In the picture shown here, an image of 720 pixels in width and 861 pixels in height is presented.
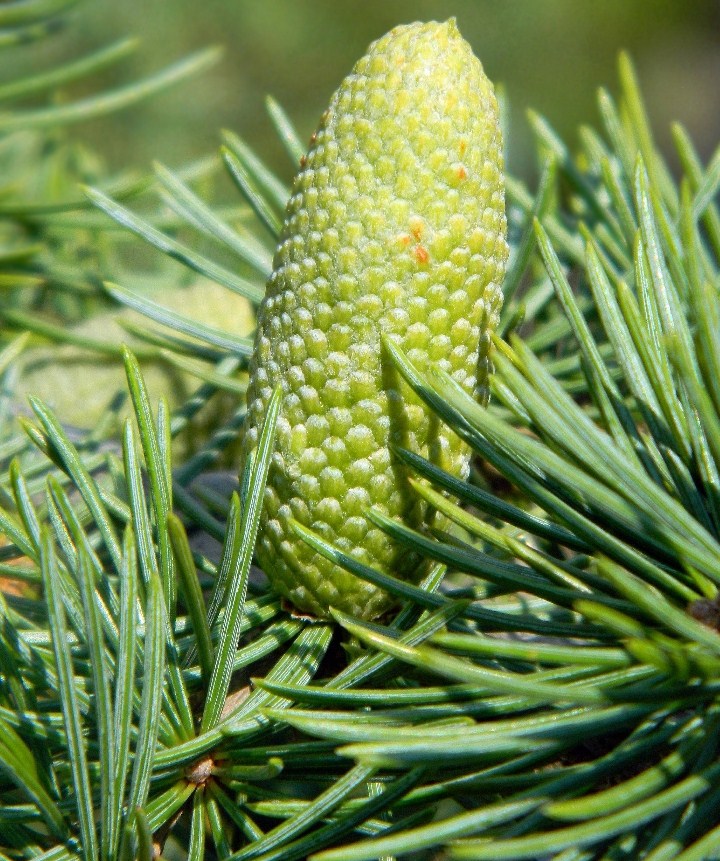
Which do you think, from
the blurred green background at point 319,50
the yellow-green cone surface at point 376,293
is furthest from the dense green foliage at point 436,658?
the blurred green background at point 319,50

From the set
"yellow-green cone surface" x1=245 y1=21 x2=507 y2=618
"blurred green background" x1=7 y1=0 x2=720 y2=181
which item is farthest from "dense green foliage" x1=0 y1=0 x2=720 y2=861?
"blurred green background" x1=7 y1=0 x2=720 y2=181

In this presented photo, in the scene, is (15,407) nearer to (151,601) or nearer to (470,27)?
(151,601)

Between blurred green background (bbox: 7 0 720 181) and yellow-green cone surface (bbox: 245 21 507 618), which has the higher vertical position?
blurred green background (bbox: 7 0 720 181)

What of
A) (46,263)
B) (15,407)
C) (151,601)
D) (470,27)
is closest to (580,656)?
(151,601)

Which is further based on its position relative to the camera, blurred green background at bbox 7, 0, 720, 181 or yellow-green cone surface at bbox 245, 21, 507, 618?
blurred green background at bbox 7, 0, 720, 181

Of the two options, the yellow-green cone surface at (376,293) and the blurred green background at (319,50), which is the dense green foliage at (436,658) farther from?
the blurred green background at (319,50)

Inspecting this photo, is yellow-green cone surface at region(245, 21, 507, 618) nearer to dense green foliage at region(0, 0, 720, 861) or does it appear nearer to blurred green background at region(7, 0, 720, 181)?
dense green foliage at region(0, 0, 720, 861)
